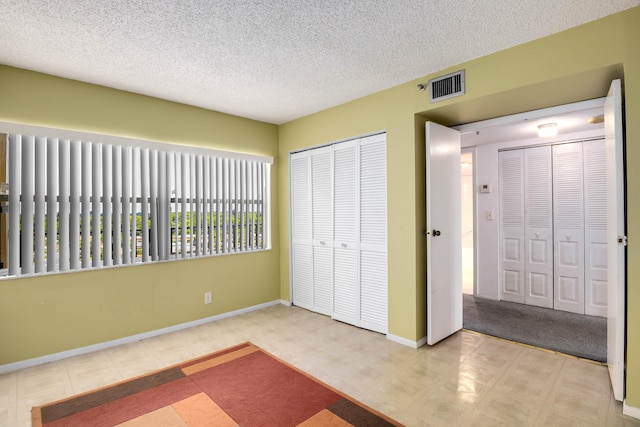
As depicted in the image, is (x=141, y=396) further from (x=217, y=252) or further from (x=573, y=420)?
(x=573, y=420)

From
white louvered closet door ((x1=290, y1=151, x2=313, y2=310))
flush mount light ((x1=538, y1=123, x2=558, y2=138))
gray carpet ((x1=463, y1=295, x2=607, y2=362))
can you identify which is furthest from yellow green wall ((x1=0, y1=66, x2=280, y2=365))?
flush mount light ((x1=538, y1=123, x2=558, y2=138))

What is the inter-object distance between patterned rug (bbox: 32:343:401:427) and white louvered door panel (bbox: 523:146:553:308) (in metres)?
3.48

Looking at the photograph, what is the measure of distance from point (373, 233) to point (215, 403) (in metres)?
2.11

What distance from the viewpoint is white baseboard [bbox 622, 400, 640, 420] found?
203cm

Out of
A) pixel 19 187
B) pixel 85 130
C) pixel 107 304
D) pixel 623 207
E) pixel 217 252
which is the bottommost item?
pixel 107 304

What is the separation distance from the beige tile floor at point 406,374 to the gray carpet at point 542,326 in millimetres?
229

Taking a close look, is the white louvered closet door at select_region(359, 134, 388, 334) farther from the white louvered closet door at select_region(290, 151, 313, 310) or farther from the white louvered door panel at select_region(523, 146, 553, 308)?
the white louvered door panel at select_region(523, 146, 553, 308)

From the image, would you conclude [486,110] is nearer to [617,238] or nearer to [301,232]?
[617,238]

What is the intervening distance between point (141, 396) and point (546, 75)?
3.63 m

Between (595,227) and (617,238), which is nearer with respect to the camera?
(617,238)

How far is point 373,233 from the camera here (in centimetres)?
353

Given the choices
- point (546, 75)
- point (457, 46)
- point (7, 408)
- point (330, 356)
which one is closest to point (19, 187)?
point (7, 408)

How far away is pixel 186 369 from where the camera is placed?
8.89 feet

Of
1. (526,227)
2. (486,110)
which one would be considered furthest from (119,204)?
(526,227)
